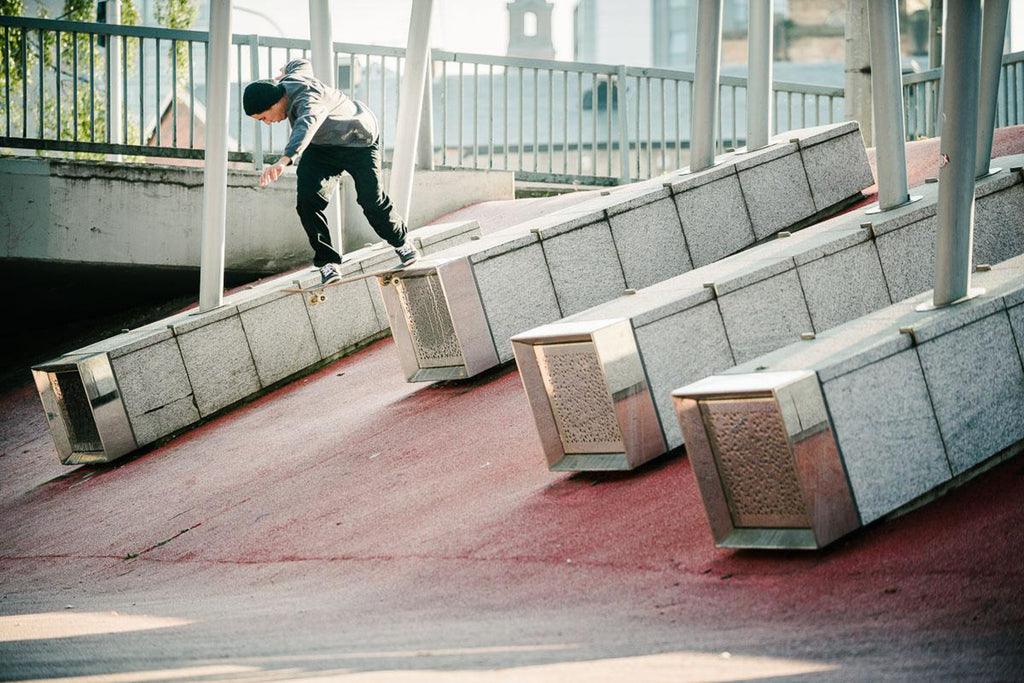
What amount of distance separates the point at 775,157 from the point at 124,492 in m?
6.62

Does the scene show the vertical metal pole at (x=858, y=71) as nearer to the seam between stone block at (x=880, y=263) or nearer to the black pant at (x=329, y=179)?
the black pant at (x=329, y=179)

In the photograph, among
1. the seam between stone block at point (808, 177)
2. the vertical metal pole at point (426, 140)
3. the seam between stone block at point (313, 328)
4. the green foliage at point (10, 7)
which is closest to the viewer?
the seam between stone block at point (808, 177)

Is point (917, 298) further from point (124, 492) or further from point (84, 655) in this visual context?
point (124, 492)

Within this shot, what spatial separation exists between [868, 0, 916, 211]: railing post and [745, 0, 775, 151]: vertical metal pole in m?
3.28

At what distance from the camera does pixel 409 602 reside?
6.41 meters

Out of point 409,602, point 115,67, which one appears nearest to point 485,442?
point 409,602

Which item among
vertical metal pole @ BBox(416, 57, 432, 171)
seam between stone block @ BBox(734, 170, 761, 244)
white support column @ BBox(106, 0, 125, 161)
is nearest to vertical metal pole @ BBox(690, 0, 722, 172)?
seam between stone block @ BBox(734, 170, 761, 244)

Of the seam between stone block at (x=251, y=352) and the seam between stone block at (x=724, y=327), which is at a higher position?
the seam between stone block at (x=724, y=327)

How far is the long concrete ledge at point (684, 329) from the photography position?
774 cm

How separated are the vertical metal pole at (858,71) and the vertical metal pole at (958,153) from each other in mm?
12197

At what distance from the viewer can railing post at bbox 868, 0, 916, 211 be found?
9.37 m

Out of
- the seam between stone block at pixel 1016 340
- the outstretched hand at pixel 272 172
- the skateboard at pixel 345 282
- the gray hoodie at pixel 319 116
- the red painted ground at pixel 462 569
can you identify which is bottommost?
the red painted ground at pixel 462 569

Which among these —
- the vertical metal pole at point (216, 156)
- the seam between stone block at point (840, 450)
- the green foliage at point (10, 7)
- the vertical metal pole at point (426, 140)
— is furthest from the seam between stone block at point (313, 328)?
the green foliage at point (10, 7)

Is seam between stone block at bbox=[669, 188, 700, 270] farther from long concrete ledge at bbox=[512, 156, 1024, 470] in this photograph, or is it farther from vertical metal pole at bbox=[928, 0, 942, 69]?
vertical metal pole at bbox=[928, 0, 942, 69]
